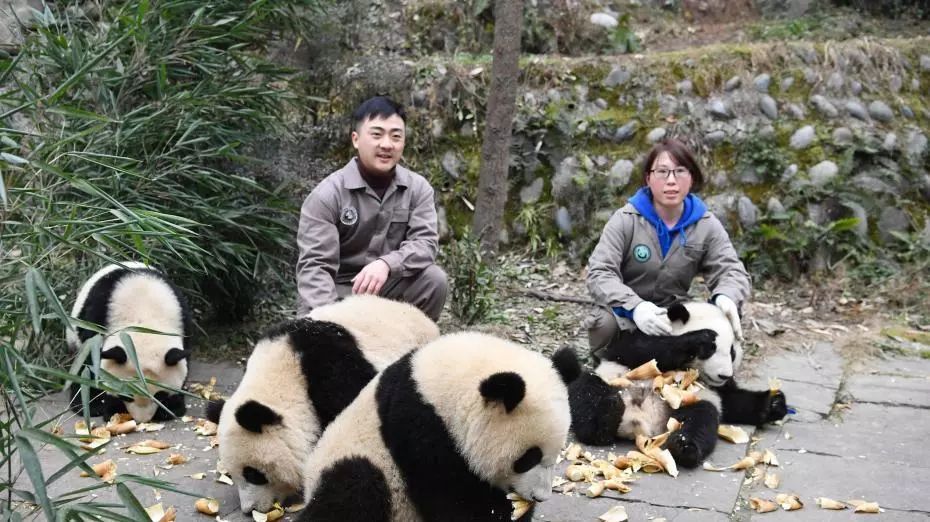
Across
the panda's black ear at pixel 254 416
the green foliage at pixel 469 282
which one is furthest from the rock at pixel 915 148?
the panda's black ear at pixel 254 416

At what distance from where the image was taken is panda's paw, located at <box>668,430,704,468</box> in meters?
3.75

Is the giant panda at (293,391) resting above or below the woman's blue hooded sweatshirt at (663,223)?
below

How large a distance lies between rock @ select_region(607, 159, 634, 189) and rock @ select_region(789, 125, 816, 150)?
1.33 m

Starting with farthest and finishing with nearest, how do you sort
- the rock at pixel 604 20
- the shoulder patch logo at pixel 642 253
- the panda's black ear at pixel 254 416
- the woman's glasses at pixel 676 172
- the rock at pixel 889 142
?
the rock at pixel 604 20, the rock at pixel 889 142, the shoulder patch logo at pixel 642 253, the woman's glasses at pixel 676 172, the panda's black ear at pixel 254 416

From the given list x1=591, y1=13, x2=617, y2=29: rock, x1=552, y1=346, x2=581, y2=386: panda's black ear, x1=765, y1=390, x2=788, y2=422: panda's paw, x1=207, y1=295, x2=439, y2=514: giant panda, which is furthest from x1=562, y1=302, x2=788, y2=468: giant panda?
x1=591, y1=13, x2=617, y2=29: rock

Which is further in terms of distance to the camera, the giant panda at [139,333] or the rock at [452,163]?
the rock at [452,163]

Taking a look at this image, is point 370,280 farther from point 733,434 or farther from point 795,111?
point 795,111

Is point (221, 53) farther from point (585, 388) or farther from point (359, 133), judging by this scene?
point (585, 388)

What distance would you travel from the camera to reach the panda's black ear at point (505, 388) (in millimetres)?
2604

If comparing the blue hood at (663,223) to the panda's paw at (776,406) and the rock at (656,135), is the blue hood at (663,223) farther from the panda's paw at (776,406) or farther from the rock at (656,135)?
the rock at (656,135)

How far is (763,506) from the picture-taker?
340 cm

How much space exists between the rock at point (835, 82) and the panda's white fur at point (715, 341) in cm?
391

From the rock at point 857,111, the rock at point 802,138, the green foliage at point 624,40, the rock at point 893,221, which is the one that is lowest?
the rock at point 893,221

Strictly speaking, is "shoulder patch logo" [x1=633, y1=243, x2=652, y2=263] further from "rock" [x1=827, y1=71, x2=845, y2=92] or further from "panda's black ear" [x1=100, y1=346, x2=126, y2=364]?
"rock" [x1=827, y1=71, x2=845, y2=92]
